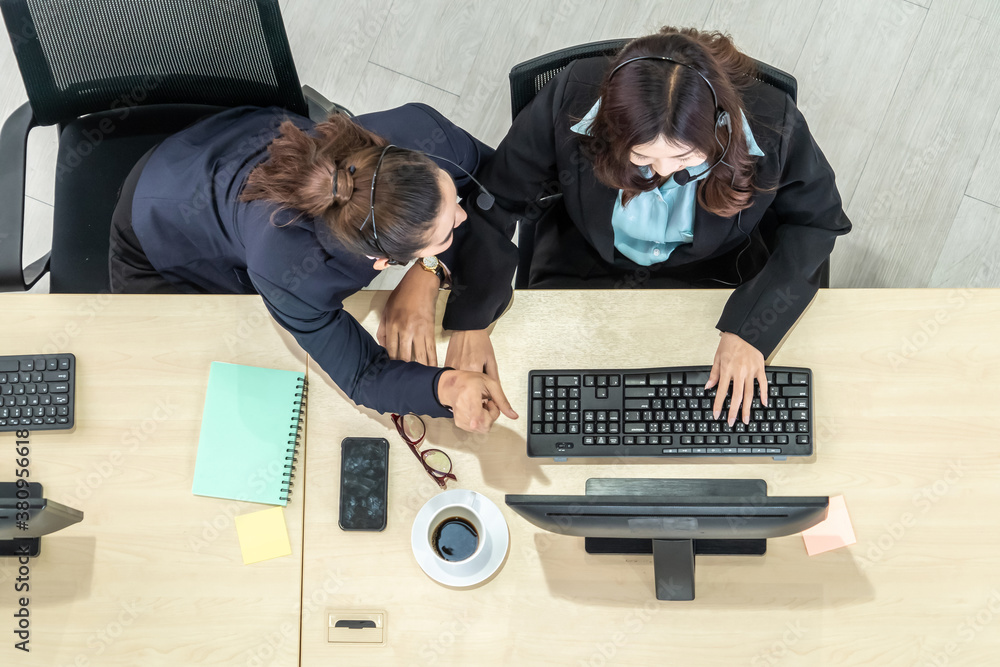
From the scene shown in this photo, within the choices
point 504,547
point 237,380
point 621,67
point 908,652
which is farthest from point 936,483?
point 237,380

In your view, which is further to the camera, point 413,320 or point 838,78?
point 838,78

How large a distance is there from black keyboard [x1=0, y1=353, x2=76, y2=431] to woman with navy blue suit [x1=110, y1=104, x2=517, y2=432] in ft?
0.74

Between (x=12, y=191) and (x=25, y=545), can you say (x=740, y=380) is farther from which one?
(x=12, y=191)

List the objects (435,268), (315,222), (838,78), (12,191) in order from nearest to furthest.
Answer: (315,222) < (435,268) < (12,191) < (838,78)

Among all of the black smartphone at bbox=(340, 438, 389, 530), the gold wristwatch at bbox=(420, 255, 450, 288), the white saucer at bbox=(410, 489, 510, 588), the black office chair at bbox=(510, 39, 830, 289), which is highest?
the black office chair at bbox=(510, 39, 830, 289)

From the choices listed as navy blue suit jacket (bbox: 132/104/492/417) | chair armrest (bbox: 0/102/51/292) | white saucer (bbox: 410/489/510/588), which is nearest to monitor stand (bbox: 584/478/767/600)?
white saucer (bbox: 410/489/510/588)

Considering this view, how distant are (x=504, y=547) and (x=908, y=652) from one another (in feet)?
2.17

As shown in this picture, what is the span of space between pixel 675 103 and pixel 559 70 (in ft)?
1.01

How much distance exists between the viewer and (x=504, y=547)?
48.4 inches

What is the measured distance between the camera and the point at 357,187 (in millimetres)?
1041

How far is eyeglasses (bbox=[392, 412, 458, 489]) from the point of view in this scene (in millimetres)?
1265

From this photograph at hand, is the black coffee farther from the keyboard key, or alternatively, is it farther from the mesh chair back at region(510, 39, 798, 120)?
the mesh chair back at region(510, 39, 798, 120)

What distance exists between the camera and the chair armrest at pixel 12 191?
1.44 m

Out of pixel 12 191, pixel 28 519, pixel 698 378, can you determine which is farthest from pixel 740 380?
pixel 12 191
